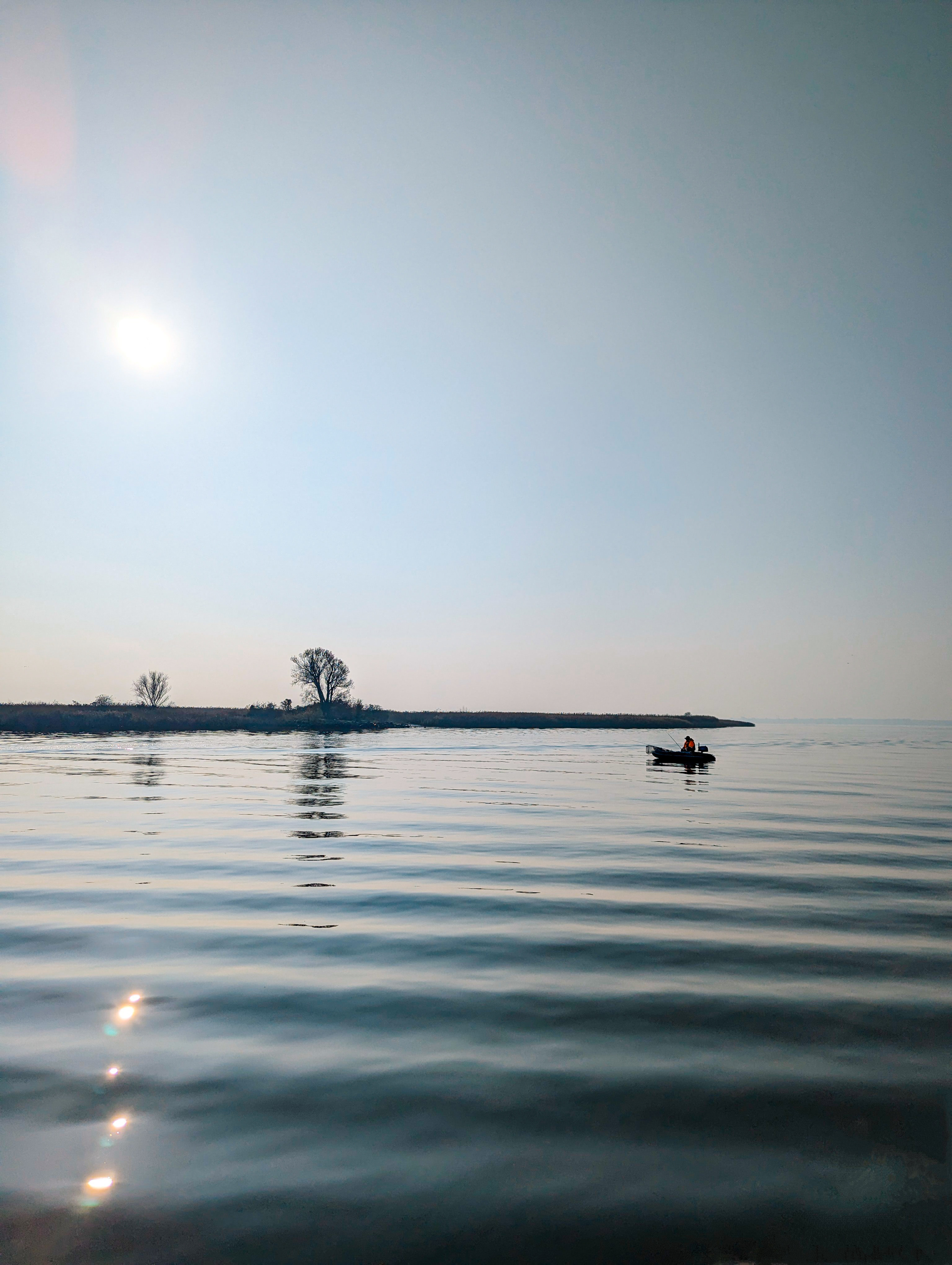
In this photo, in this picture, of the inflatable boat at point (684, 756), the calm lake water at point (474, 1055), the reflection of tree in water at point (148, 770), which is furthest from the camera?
the inflatable boat at point (684, 756)

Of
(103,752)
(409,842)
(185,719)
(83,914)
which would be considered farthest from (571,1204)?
(185,719)

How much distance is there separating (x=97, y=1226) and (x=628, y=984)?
5.66 metres

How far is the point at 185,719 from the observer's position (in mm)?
100812

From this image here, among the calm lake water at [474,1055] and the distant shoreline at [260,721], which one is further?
the distant shoreline at [260,721]

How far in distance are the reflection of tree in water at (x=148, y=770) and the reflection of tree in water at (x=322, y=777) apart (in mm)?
6665

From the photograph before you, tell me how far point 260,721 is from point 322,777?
7892 centimetres

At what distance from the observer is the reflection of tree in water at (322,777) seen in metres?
25.9

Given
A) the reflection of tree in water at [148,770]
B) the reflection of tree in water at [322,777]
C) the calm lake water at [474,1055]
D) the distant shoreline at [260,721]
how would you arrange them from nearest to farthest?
the calm lake water at [474,1055], the reflection of tree in water at [322,777], the reflection of tree in water at [148,770], the distant shoreline at [260,721]

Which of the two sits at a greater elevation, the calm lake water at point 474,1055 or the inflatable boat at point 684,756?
the calm lake water at point 474,1055

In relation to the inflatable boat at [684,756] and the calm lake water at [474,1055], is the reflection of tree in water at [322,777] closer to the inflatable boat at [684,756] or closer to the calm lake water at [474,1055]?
the calm lake water at [474,1055]

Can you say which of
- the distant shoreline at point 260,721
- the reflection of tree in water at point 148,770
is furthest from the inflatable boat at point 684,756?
the distant shoreline at point 260,721

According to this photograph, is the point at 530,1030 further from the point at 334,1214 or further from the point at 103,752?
the point at 103,752

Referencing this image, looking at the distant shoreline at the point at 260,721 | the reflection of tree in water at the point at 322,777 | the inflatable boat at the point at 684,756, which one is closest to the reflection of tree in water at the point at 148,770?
the reflection of tree in water at the point at 322,777

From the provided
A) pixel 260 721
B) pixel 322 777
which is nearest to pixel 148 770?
pixel 322 777
